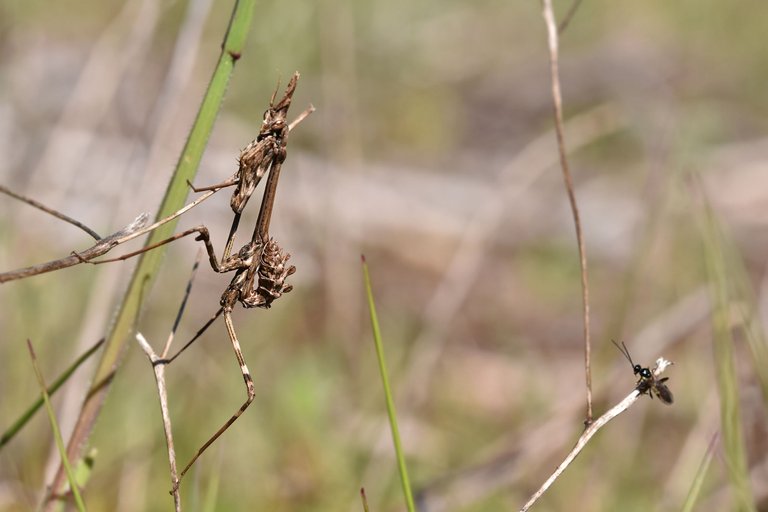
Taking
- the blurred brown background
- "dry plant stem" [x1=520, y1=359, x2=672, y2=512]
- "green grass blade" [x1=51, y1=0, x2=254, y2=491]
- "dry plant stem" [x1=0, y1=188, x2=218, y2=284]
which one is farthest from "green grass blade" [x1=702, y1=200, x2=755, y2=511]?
"dry plant stem" [x1=0, y1=188, x2=218, y2=284]

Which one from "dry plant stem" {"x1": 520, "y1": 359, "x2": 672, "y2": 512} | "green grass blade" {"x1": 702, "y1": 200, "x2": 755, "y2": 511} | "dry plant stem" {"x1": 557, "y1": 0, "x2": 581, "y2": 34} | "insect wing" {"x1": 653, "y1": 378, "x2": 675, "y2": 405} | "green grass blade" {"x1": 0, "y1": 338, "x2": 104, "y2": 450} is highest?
"dry plant stem" {"x1": 557, "y1": 0, "x2": 581, "y2": 34}

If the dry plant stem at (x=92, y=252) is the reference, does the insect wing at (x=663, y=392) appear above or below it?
below

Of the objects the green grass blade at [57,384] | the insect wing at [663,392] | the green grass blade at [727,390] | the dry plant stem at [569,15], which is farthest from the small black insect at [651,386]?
the green grass blade at [57,384]

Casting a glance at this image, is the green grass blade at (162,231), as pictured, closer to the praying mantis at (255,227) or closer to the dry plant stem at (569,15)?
the praying mantis at (255,227)

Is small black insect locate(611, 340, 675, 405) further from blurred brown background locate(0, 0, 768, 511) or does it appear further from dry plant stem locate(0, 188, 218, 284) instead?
dry plant stem locate(0, 188, 218, 284)

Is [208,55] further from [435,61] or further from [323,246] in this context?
[435,61]

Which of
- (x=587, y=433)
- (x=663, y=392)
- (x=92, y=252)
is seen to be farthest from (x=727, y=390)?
(x=92, y=252)

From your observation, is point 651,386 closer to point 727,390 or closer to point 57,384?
point 727,390
